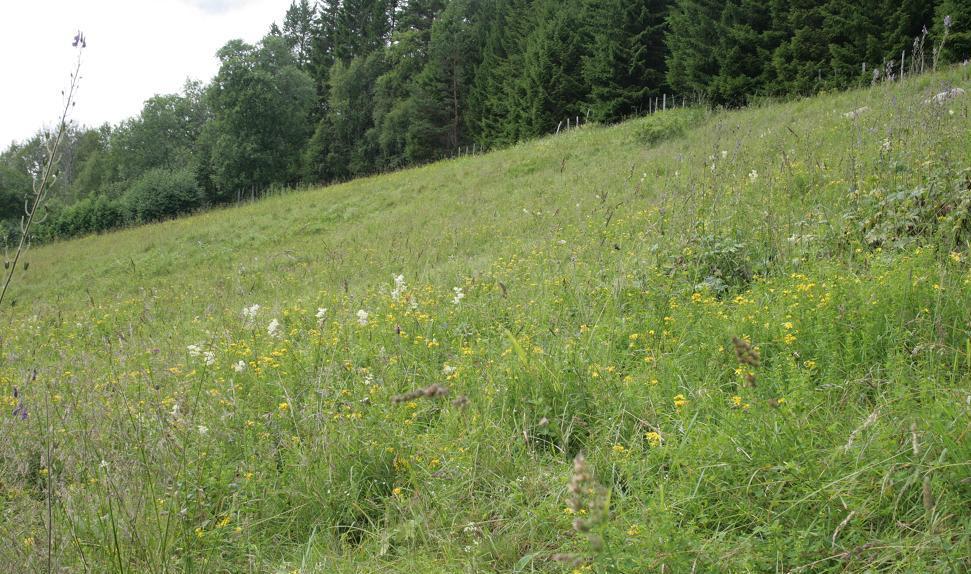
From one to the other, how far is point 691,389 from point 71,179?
74.8 meters

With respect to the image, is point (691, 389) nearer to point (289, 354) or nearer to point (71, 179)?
point (289, 354)

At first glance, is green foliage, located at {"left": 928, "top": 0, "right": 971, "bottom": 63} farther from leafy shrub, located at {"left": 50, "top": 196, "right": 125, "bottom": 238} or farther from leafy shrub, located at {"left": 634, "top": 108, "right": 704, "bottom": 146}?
leafy shrub, located at {"left": 50, "top": 196, "right": 125, "bottom": 238}

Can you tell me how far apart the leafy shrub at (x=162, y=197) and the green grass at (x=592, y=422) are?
110ft

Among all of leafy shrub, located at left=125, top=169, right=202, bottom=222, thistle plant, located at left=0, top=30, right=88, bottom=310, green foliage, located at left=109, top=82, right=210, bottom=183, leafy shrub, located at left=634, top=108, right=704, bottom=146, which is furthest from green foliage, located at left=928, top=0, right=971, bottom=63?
green foliage, located at left=109, top=82, right=210, bottom=183

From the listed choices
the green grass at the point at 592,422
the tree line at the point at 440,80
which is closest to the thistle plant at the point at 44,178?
the green grass at the point at 592,422

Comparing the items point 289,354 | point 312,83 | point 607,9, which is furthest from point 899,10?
point 312,83

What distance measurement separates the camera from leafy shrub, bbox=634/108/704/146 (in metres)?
15.2

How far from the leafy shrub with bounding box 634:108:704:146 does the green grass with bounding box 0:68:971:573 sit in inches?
405

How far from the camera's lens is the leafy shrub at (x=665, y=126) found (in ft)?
50.0

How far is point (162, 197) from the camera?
117 ft

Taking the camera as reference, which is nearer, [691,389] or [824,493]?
[824,493]

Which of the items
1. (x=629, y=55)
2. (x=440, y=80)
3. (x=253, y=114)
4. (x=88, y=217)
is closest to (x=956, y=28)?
(x=629, y=55)

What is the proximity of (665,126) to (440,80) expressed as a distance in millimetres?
28829

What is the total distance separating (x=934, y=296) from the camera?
286 centimetres
